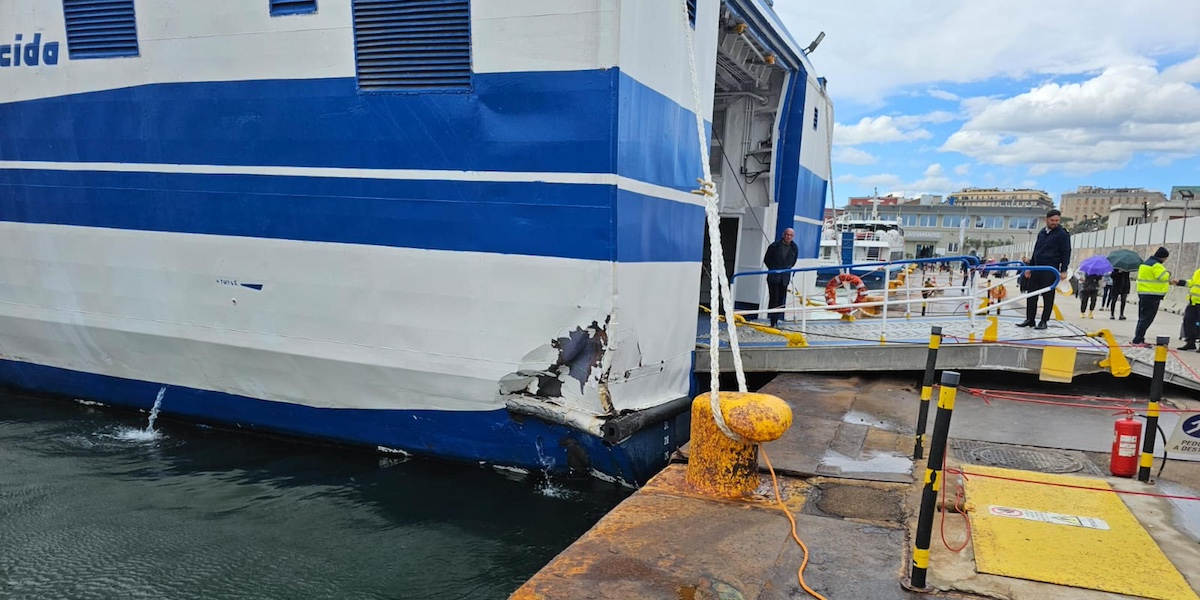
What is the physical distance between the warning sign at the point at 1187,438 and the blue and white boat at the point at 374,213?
10.4 ft

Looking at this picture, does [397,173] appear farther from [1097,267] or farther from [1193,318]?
[1097,267]

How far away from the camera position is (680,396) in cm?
579

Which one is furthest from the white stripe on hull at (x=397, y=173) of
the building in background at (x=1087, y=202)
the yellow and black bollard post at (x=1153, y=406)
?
the building in background at (x=1087, y=202)

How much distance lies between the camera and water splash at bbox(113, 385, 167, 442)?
606 centimetres

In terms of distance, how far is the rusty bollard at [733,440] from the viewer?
3.44 m

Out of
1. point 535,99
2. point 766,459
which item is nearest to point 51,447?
point 535,99

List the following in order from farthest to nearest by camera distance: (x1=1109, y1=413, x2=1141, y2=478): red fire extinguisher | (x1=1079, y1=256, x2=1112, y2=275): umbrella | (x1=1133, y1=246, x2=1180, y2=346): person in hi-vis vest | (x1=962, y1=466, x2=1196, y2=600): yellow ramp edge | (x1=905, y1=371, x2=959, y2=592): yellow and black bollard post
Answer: (x1=1079, y1=256, x2=1112, y2=275): umbrella
(x1=1133, y1=246, x2=1180, y2=346): person in hi-vis vest
(x1=1109, y1=413, x2=1141, y2=478): red fire extinguisher
(x1=962, y1=466, x2=1196, y2=600): yellow ramp edge
(x1=905, y1=371, x2=959, y2=592): yellow and black bollard post

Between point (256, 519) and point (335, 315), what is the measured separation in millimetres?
1588

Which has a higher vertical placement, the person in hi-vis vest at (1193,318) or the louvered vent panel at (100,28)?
the louvered vent panel at (100,28)

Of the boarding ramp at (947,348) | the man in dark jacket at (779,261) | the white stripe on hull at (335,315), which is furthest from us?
the man in dark jacket at (779,261)

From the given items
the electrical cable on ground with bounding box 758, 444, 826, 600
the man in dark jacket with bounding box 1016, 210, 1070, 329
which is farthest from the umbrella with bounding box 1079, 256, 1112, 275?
the electrical cable on ground with bounding box 758, 444, 826, 600

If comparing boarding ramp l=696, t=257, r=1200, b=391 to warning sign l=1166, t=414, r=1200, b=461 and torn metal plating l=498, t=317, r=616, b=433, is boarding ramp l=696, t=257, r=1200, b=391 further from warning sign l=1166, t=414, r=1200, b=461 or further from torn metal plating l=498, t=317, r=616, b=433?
warning sign l=1166, t=414, r=1200, b=461

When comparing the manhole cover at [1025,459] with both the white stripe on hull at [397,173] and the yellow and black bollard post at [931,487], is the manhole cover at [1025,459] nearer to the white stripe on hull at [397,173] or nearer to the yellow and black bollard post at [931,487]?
the yellow and black bollard post at [931,487]

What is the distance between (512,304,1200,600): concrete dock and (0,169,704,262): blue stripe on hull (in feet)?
5.41
